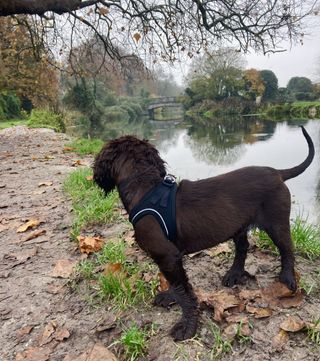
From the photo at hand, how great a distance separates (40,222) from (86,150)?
19.0 ft

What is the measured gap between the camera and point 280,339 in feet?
7.34

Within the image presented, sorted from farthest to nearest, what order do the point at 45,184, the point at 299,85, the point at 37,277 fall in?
the point at 299,85 → the point at 45,184 → the point at 37,277

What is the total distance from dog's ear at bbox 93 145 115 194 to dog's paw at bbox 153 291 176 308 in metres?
Answer: 0.97

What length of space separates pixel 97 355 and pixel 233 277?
1291 mm

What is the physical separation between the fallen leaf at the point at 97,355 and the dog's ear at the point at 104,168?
1.17m

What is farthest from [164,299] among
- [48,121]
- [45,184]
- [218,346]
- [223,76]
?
[223,76]

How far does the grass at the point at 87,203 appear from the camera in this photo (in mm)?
4438

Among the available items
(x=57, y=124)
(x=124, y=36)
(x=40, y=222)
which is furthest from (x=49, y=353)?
(x=57, y=124)

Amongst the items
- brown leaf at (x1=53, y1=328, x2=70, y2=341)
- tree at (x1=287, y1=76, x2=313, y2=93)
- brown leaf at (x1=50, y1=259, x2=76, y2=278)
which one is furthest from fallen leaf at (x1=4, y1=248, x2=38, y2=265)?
tree at (x1=287, y1=76, x2=313, y2=93)

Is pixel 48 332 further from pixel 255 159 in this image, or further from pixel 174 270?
pixel 255 159

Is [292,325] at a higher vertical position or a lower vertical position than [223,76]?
lower

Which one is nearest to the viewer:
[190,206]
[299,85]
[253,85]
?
[190,206]

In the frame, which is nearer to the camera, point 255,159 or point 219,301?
point 219,301

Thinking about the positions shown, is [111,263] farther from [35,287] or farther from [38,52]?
[38,52]
